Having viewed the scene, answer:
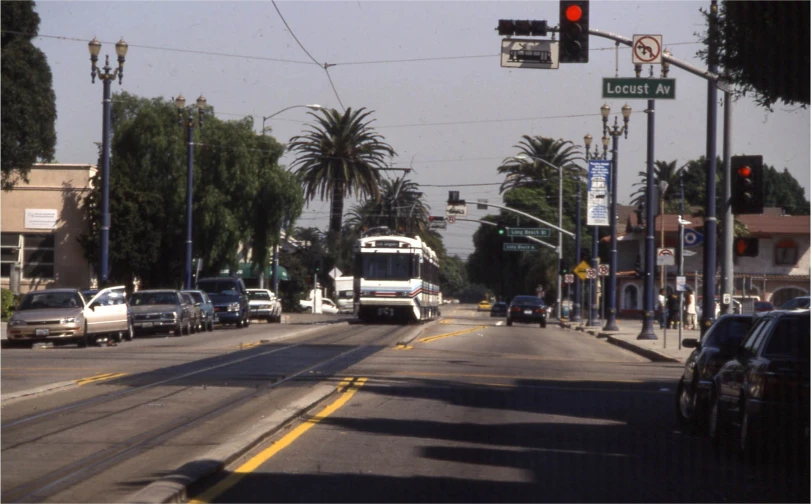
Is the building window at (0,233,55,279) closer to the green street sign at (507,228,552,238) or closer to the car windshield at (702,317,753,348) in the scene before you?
the green street sign at (507,228,552,238)

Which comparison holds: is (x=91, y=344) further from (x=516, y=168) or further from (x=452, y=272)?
(x=452, y=272)

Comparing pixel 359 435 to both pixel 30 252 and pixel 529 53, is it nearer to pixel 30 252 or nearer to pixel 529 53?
pixel 529 53

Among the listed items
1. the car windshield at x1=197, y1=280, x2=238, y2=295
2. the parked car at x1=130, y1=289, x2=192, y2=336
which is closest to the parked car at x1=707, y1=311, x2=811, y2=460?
the parked car at x1=130, y1=289, x2=192, y2=336

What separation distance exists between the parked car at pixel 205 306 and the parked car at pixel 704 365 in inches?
1075

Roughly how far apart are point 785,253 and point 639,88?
5604 cm

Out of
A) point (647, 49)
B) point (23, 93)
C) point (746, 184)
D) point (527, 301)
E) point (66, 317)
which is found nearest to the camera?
point (746, 184)

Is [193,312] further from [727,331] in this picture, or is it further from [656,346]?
[727,331]

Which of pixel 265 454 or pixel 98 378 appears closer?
pixel 265 454

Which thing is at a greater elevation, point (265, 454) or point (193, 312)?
point (193, 312)

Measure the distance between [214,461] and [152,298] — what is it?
92.2 ft

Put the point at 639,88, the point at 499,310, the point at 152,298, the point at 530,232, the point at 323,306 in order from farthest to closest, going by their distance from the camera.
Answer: the point at 499,310 → the point at 323,306 → the point at 530,232 → the point at 152,298 → the point at 639,88

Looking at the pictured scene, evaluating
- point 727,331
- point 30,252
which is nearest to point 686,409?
point 727,331

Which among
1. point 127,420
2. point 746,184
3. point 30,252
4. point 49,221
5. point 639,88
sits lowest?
point 127,420

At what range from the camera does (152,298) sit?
37031 mm
